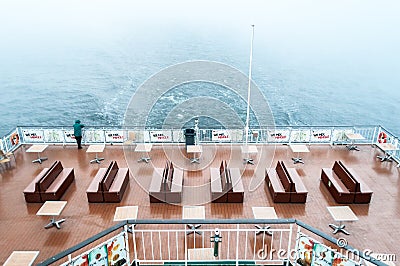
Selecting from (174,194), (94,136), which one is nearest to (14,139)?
(94,136)

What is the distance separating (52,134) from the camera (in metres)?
16.5

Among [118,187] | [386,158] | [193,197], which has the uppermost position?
[118,187]

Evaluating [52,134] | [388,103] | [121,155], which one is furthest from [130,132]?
[388,103]

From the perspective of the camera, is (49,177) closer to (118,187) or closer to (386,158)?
(118,187)

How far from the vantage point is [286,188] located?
38.0 feet

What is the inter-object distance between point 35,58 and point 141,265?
6636 cm

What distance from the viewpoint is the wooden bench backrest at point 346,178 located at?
37.7 feet

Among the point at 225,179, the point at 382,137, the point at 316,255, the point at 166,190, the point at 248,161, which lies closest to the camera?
the point at 316,255

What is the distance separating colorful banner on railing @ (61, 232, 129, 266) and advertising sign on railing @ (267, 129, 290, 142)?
10641mm

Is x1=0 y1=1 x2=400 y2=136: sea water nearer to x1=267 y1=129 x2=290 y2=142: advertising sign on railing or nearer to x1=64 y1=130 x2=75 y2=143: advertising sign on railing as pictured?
x1=267 y1=129 x2=290 y2=142: advertising sign on railing

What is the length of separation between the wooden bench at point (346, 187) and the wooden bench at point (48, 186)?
10.3 metres

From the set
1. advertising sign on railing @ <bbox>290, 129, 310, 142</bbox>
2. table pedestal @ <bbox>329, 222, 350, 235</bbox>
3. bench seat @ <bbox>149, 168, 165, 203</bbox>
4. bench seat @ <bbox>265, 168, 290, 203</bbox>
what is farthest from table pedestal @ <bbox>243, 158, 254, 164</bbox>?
table pedestal @ <bbox>329, 222, 350, 235</bbox>

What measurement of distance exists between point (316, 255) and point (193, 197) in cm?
566

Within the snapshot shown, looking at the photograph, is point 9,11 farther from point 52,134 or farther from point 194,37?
point 52,134
